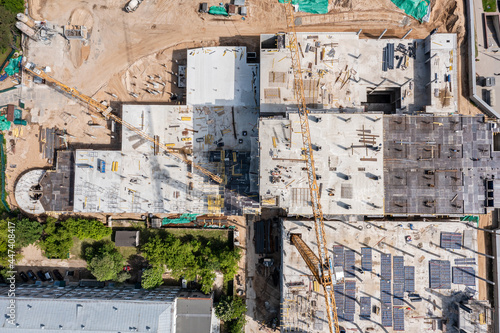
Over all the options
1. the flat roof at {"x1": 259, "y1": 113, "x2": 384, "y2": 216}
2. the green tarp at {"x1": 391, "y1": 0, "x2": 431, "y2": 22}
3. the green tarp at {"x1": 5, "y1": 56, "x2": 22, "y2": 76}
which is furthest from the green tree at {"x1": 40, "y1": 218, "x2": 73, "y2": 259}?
the green tarp at {"x1": 391, "y1": 0, "x2": 431, "y2": 22}

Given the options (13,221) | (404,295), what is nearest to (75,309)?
(13,221)

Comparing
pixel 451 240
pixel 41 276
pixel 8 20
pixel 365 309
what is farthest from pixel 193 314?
pixel 8 20

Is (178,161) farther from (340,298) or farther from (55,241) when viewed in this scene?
(340,298)

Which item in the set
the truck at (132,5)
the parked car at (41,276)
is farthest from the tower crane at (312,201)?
the parked car at (41,276)

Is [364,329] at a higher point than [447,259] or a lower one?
lower

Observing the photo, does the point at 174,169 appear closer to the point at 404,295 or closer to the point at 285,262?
the point at 285,262

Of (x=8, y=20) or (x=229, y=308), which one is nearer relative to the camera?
(x=229, y=308)

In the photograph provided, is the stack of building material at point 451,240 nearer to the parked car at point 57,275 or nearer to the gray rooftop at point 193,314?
the gray rooftop at point 193,314
